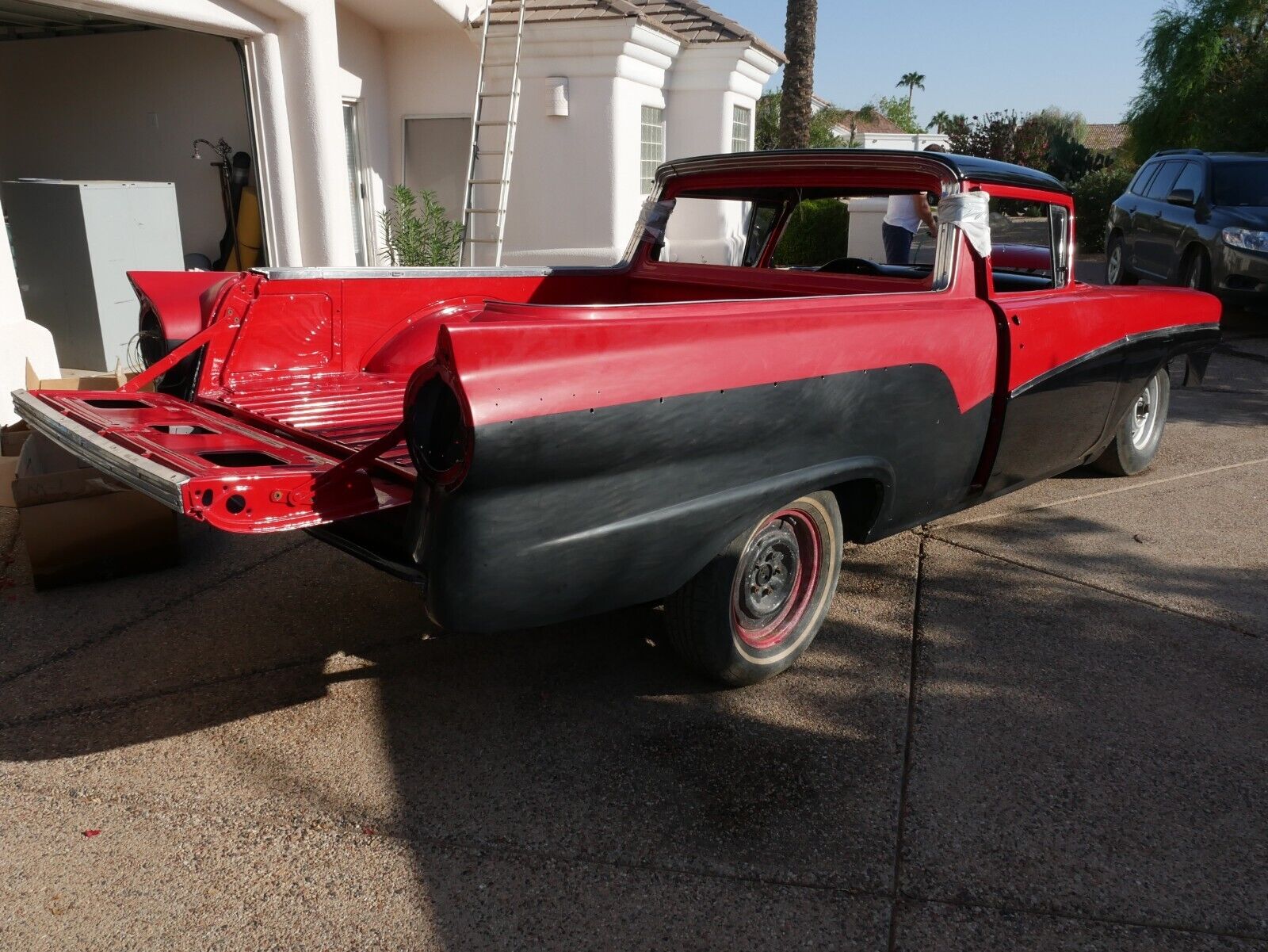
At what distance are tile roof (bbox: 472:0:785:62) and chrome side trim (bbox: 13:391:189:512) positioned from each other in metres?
8.93

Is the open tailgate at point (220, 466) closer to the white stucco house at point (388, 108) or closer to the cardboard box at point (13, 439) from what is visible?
the cardboard box at point (13, 439)

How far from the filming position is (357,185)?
1114 centimetres

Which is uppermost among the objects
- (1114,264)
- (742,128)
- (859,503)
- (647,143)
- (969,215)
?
(742,128)

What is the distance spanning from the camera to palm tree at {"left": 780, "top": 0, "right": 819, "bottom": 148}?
49.2 feet

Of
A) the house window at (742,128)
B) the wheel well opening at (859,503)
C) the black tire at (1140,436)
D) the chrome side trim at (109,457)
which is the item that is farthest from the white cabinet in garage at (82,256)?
the house window at (742,128)

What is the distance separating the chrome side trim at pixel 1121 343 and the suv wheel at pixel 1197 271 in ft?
16.9

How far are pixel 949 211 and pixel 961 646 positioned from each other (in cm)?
158

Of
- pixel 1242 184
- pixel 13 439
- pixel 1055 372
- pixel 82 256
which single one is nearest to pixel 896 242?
pixel 1242 184

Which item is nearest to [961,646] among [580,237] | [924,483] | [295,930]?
[924,483]

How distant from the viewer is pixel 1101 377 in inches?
177

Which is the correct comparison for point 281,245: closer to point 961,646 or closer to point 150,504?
point 150,504

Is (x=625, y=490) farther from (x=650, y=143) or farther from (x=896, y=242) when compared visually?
(x=650, y=143)

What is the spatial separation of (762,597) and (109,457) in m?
2.00

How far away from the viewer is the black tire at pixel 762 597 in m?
3.06
